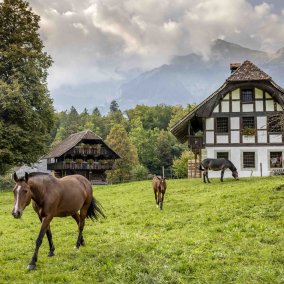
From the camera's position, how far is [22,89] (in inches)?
1414

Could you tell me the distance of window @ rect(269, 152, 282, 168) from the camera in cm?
3956

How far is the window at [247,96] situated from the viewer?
40000 millimetres

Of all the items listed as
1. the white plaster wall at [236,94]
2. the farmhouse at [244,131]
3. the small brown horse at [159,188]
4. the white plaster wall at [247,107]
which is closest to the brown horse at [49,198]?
the small brown horse at [159,188]

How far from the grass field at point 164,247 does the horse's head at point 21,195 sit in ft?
4.52

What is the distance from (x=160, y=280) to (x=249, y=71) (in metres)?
33.1

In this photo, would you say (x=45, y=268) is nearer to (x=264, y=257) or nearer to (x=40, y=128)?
(x=264, y=257)

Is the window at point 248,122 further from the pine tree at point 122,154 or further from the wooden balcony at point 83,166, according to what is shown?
the pine tree at point 122,154

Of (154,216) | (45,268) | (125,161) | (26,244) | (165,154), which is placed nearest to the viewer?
(45,268)

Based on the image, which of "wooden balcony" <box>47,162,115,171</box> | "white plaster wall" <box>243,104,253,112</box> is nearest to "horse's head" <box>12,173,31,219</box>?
"white plaster wall" <box>243,104,253,112</box>

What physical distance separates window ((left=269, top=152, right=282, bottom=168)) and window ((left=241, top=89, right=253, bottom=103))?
5485 millimetres

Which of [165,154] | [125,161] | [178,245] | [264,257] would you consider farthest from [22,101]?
[165,154]

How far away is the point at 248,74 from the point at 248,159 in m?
7.91

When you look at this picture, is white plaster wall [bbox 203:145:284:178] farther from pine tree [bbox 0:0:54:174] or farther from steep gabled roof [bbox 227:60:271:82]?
pine tree [bbox 0:0:54:174]

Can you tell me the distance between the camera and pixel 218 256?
10.6m
